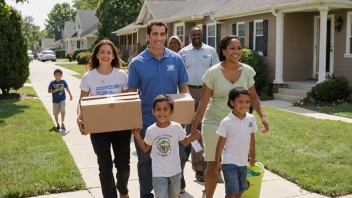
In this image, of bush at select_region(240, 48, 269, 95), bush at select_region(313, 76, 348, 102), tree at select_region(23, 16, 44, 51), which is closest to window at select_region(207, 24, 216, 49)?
bush at select_region(240, 48, 269, 95)

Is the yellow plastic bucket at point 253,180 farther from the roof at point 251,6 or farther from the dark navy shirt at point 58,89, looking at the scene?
the roof at point 251,6

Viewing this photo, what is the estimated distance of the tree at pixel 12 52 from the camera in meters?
15.1

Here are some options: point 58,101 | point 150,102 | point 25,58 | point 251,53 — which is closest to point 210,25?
point 251,53

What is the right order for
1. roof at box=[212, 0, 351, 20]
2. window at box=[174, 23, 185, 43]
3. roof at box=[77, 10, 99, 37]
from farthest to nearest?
roof at box=[77, 10, 99, 37]
window at box=[174, 23, 185, 43]
roof at box=[212, 0, 351, 20]

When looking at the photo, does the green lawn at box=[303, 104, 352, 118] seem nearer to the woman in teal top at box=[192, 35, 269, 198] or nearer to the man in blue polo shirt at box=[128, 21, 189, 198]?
the woman in teal top at box=[192, 35, 269, 198]

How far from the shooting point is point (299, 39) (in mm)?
16078

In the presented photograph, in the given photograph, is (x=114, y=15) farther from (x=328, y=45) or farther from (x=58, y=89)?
(x=58, y=89)

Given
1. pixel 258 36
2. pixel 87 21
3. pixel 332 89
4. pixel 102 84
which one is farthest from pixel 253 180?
pixel 87 21

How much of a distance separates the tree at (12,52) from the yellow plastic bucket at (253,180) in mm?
12602

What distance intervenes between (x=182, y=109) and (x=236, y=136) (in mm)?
592

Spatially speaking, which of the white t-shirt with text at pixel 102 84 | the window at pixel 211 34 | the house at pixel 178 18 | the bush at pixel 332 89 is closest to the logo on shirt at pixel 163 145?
the white t-shirt with text at pixel 102 84

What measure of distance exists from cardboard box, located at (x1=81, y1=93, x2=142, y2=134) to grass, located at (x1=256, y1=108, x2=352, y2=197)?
2698 mm

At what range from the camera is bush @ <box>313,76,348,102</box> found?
13.3 m

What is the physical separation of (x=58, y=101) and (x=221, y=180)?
5.22 metres
